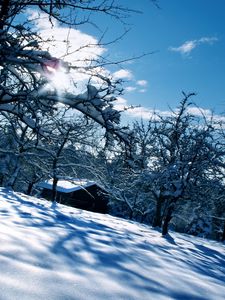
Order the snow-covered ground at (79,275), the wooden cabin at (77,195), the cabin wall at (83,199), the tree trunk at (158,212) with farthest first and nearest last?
the cabin wall at (83,199), the wooden cabin at (77,195), the tree trunk at (158,212), the snow-covered ground at (79,275)

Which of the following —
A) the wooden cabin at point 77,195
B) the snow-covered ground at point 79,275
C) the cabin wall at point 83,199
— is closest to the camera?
the snow-covered ground at point 79,275

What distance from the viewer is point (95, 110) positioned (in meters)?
4.79

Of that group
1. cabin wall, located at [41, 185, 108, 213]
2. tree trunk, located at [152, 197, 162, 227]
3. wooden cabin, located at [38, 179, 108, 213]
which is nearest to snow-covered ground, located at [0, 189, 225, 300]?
tree trunk, located at [152, 197, 162, 227]

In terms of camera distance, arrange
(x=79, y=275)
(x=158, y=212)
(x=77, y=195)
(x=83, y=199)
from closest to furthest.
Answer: (x=79, y=275)
(x=158, y=212)
(x=77, y=195)
(x=83, y=199)

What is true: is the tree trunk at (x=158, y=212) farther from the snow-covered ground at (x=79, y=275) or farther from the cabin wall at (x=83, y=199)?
the snow-covered ground at (x=79, y=275)

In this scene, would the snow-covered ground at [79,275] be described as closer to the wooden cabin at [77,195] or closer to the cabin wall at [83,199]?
the wooden cabin at [77,195]

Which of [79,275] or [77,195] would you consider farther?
[77,195]

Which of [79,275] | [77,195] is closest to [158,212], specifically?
[77,195]

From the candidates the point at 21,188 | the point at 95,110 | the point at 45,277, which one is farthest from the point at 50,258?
the point at 21,188

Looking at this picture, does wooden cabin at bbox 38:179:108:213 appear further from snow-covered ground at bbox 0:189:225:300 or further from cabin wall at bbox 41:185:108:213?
snow-covered ground at bbox 0:189:225:300

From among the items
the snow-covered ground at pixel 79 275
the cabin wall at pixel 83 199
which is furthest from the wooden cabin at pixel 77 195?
the snow-covered ground at pixel 79 275

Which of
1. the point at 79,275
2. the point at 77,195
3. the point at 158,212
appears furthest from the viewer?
the point at 77,195

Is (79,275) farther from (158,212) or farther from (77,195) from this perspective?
(77,195)

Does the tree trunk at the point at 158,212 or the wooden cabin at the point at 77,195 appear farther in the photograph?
the wooden cabin at the point at 77,195
